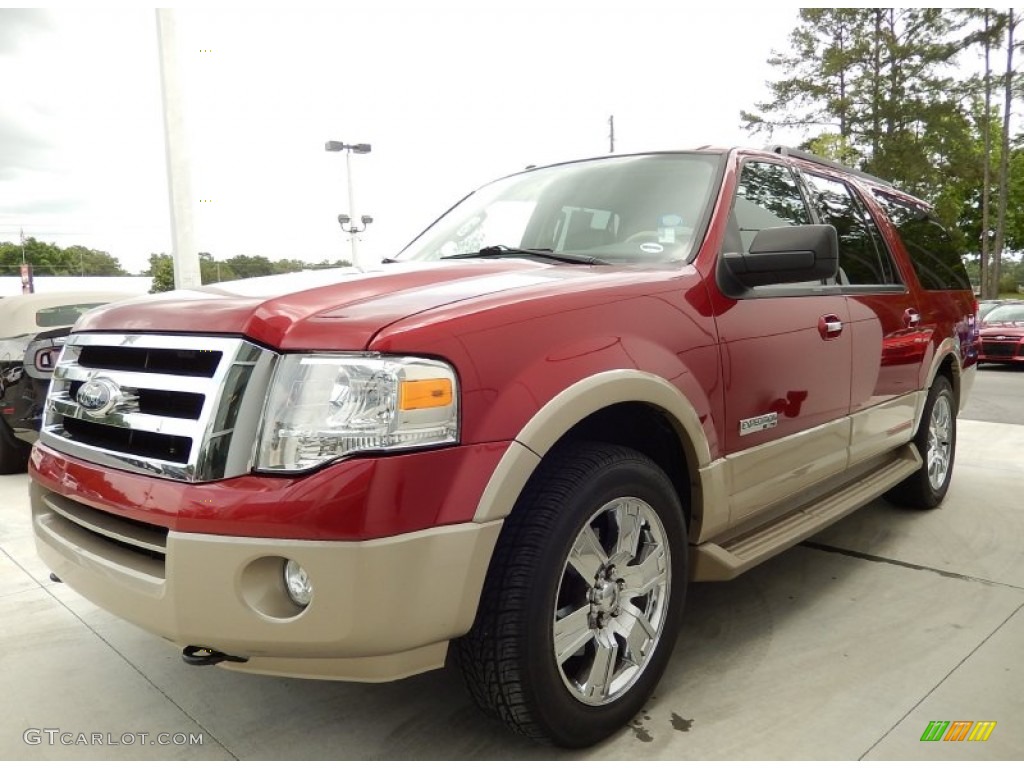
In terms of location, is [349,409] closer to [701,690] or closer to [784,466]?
[701,690]

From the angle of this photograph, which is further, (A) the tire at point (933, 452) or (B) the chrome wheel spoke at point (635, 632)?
(A) the tire at point (933, 452)

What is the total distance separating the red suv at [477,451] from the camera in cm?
177

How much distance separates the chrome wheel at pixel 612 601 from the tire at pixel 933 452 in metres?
2.61

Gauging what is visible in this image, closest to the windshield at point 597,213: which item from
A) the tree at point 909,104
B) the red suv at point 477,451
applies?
the red suv at point 477,451

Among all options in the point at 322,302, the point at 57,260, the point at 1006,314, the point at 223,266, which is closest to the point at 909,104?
the point at 1006,314

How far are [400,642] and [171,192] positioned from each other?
7894 mm

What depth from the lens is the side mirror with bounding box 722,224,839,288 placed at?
8.39ft

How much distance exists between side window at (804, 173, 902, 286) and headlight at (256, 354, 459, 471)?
91.6 inches

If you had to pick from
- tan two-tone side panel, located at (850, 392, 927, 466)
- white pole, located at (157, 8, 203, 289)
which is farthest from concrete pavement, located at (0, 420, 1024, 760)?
white pole, located at (157, 8, 203, 289)

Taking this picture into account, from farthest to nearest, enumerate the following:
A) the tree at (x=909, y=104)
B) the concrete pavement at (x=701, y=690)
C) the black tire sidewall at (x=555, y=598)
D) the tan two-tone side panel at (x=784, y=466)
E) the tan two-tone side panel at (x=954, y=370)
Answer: the tree at (x=909, y=104)
the tan two-tone side panel at (x=954, y=370)
the tan two-tone side panel at (x=784, y=466)
the concrete pavement at (x=701, y=690)
the black tire sidewall at (x=555, y=598)

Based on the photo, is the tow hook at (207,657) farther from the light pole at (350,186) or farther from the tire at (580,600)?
the light pole at (350,186)

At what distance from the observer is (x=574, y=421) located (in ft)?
6.63

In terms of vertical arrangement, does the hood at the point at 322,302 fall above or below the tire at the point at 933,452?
above

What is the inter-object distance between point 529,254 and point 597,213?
0.42 meters
